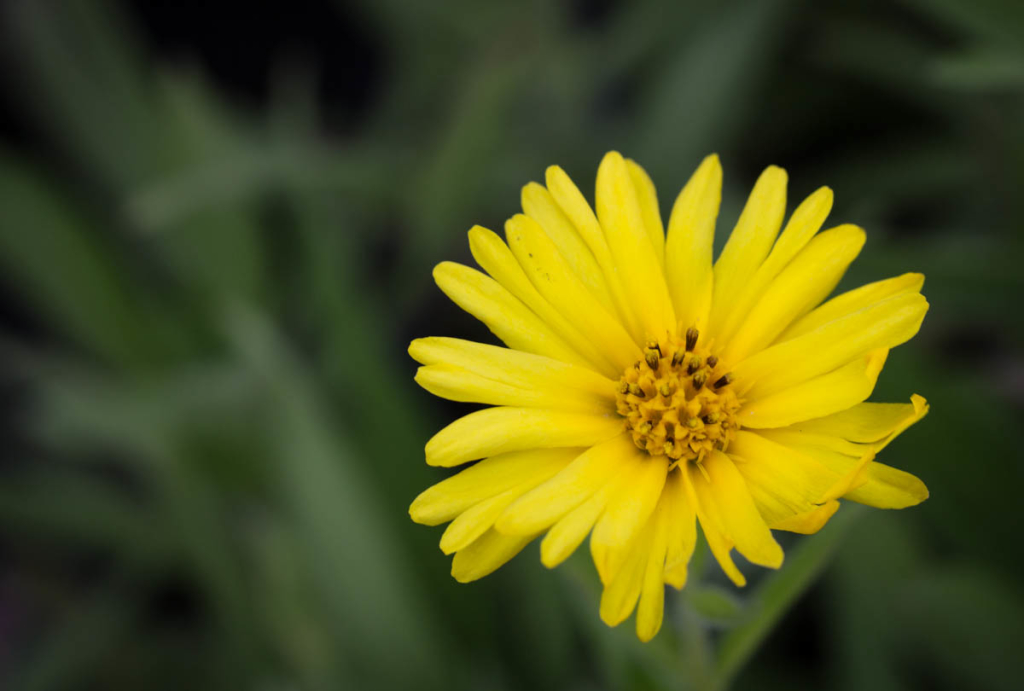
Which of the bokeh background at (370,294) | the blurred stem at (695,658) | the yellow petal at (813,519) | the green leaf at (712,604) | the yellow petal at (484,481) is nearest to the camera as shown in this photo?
the yellow petal at (813,519)

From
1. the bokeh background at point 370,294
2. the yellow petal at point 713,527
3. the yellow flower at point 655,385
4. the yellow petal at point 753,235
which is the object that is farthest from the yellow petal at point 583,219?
the bokeh background at point 370,294

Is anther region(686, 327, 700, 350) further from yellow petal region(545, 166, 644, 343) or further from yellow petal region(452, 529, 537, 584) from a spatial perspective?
yellow petal region(452, 529, 537, 584)

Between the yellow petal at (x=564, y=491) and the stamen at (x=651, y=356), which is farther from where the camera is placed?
the stamen at (x=651, y=356)

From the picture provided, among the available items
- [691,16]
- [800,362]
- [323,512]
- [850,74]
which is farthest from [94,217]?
[800,362]

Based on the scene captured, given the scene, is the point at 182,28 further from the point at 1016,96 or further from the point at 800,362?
the point at 800,362

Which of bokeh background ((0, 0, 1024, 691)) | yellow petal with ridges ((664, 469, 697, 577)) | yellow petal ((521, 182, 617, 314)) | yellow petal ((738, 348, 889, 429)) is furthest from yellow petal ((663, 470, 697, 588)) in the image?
bokeh background ((0, 0, 1024, 691))

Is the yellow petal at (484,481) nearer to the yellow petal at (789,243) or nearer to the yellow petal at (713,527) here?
the yellow petal at (713,527)
